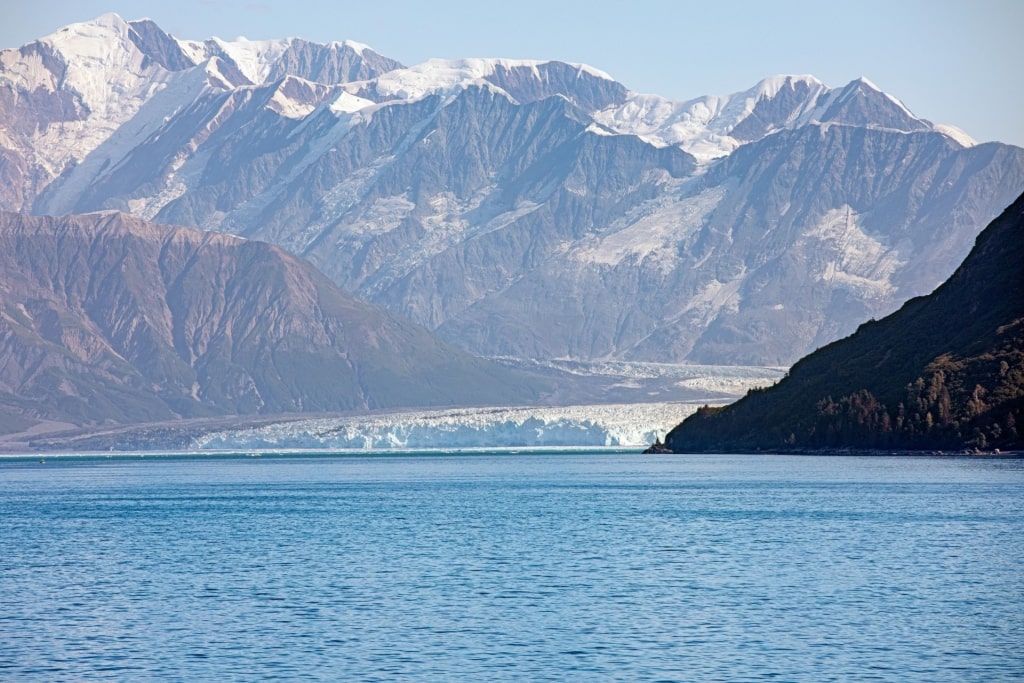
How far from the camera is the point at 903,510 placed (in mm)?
127938

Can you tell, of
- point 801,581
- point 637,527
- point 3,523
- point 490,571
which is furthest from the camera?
point 3,523

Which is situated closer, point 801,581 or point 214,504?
point 801,581

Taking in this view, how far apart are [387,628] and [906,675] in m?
23.8

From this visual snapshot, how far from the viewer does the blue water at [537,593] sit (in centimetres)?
6581

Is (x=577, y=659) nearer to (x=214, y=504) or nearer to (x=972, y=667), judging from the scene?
(x=972, y=667)

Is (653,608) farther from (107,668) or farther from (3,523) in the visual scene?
(3,523)

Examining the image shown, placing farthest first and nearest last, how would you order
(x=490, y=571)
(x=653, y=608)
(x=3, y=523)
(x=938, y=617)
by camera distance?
(x=3, y=523)
(x=490, y=571)
(x=653, y=608)
(x=938, y=617)

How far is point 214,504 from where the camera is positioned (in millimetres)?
169250

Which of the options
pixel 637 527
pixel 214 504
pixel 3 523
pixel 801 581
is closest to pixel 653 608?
pixel 801 581

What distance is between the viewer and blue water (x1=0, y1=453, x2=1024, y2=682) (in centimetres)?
6581

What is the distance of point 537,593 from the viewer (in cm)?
8512

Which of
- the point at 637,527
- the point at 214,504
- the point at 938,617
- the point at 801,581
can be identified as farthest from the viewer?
the point at 214,504

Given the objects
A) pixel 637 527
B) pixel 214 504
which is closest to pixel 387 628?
pixel 637 527

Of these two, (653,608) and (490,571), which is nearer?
(653,608)
